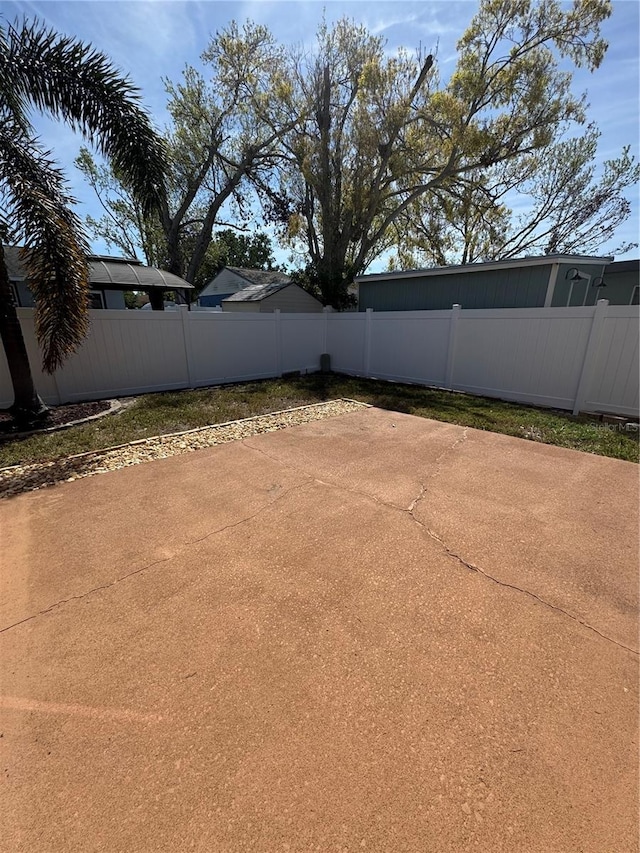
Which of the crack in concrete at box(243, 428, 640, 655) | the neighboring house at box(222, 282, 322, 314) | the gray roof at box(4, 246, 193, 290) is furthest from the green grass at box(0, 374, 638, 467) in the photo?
the neighboring house at box(222, 282, 322, 314)

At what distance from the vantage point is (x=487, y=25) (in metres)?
11.9

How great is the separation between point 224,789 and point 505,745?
118 centimetres

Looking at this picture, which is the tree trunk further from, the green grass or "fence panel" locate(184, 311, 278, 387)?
the green grass

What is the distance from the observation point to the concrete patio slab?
1.38m

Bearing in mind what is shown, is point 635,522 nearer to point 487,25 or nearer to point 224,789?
point 224,789

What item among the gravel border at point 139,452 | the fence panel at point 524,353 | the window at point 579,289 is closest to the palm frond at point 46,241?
the gravel border at point 139,452

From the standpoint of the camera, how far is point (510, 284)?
9.86 m

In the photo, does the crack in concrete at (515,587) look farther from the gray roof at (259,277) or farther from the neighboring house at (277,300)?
the gray roof at (259,277)

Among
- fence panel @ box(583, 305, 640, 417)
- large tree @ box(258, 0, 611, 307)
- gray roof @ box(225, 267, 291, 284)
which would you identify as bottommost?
fence panel @ box(583, 305, 640, 417)

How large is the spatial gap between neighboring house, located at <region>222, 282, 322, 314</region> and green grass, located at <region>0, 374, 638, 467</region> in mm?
5428

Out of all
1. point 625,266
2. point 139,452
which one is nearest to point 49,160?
point 139,452

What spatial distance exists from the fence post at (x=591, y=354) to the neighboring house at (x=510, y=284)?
9.21 feet

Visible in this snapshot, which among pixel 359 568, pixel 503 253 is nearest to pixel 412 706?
pixel 359 568

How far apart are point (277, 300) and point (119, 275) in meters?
5.37
